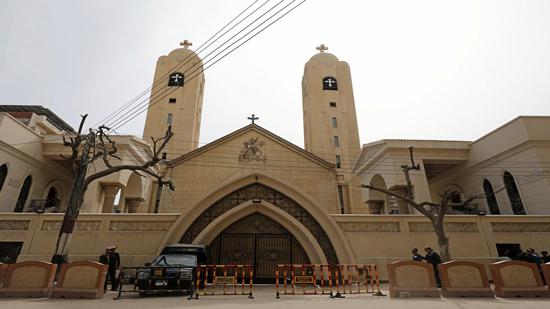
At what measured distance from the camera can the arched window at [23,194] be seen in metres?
20.1

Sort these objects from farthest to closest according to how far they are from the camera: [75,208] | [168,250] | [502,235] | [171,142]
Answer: [171,142], [502,235], [168,250], [75,208]

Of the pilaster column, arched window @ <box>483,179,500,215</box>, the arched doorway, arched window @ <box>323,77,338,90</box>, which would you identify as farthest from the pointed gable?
arched window @ <box>323,77,338,90</box>

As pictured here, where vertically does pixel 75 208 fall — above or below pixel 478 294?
above

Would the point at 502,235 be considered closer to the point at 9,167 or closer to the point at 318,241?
the point at 318,241

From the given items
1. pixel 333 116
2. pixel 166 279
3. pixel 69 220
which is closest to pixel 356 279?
pixel 166 279

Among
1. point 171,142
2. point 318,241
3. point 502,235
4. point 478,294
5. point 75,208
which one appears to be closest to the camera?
point 478,294

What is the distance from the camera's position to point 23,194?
67.5ft

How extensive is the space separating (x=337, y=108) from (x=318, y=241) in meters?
25.7

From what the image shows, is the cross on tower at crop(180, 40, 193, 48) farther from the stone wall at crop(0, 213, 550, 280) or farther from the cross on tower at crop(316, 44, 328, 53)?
the stone wall at crop(0, 213, 550, 280)

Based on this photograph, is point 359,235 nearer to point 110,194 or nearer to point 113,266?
point 113,266

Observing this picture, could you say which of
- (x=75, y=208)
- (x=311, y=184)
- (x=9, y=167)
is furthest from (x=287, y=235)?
(x=9, y=167)

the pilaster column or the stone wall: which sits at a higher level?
the pilaster column

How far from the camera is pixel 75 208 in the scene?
1136 cm

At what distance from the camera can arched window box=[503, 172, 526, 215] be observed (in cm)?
1844
